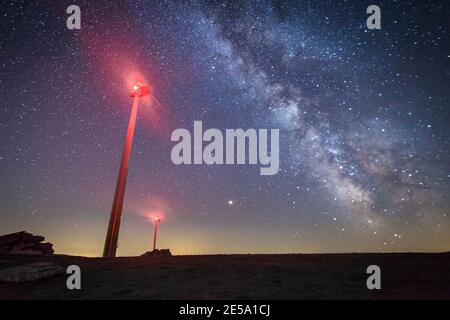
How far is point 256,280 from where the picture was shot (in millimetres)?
6551

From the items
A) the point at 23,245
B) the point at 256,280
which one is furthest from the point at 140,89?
the point at 256,280

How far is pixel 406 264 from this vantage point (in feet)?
25.0

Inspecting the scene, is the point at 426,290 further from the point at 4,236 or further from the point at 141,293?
the point at 4,236

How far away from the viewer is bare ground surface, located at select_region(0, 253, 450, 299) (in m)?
5.65

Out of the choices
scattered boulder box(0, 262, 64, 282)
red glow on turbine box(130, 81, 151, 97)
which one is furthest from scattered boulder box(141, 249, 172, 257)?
scattered boulder box(0, 262, 64, 282)

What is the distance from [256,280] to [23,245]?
9.98 metres

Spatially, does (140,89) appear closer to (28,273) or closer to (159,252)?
(159,252)

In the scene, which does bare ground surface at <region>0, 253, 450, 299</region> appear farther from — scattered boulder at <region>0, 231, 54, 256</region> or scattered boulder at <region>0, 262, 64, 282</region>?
scattered boulder at <region>0, 231, 54, 256</region>

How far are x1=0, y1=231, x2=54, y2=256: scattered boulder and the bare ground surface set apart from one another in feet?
12.3

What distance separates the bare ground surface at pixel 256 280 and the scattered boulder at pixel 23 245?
3.75 meters

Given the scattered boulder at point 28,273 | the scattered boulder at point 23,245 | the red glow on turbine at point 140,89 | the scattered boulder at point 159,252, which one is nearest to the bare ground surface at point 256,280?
the scattered boulder at point 28,273

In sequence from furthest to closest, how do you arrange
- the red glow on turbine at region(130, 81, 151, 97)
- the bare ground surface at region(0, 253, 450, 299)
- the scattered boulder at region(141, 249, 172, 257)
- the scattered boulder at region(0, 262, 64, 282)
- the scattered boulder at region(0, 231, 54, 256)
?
1. the scattered boulder at region(141, 249, 172, 257)
2. the red glow on turbine at region(130, 81, 151, 97)
3. the scattered boulder at region(0, 231, 54, 256)
4. the scattered boulder at region(0, 262, 64, 282)
5. the bare ground surface at region(0, 253, 450, 299)

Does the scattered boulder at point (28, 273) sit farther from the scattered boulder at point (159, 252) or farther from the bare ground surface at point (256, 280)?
the scattered boulder at point (159, 252)
